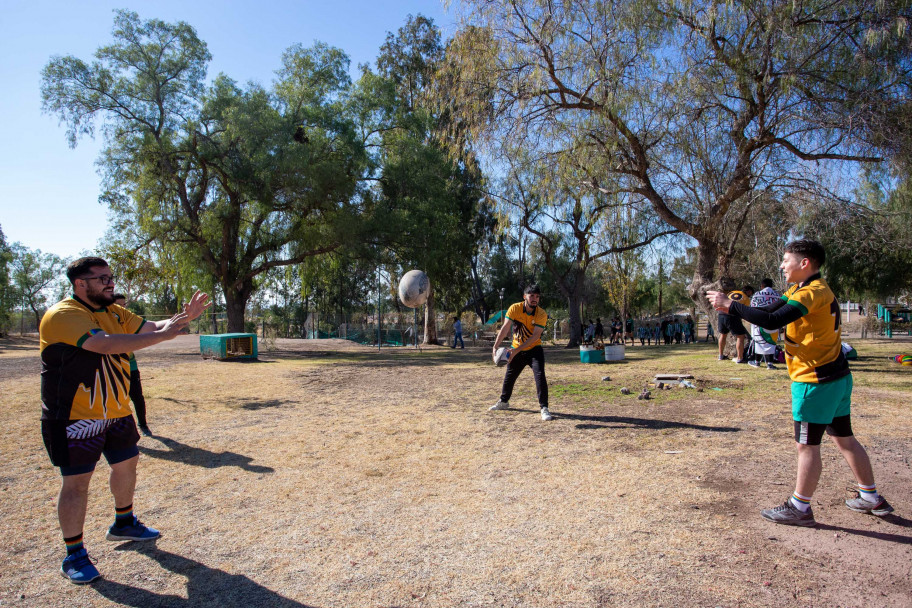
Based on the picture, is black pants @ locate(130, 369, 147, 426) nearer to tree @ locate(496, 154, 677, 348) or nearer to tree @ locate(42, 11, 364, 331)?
tree @ locate(496, 154, 677, 348)

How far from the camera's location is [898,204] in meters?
17.5

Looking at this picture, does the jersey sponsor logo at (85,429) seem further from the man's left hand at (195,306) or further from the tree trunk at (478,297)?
the tree trunk at (478,297)

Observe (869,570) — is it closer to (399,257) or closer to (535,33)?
(535,33)

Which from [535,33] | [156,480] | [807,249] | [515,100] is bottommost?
[156,480]

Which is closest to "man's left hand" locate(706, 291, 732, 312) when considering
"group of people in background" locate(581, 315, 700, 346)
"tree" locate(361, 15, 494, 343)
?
"tree" locate(361, 15, 494, 343)

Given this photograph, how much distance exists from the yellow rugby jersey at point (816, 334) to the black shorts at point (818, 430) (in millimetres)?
282

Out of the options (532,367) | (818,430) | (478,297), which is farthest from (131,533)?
(478,297)

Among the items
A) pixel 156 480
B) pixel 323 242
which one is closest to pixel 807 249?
pixel 156 480

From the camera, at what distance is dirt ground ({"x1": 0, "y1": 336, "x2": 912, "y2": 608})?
2.80 meters

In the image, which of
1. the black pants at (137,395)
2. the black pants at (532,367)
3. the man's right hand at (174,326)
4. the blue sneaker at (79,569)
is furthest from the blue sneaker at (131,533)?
the black pants at (532,367)

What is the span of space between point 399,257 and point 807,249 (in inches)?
792

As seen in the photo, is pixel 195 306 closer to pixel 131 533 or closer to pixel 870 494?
pixel 131 533

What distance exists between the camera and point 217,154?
2050 centimetres

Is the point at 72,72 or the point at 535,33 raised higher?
the point at 72,72
